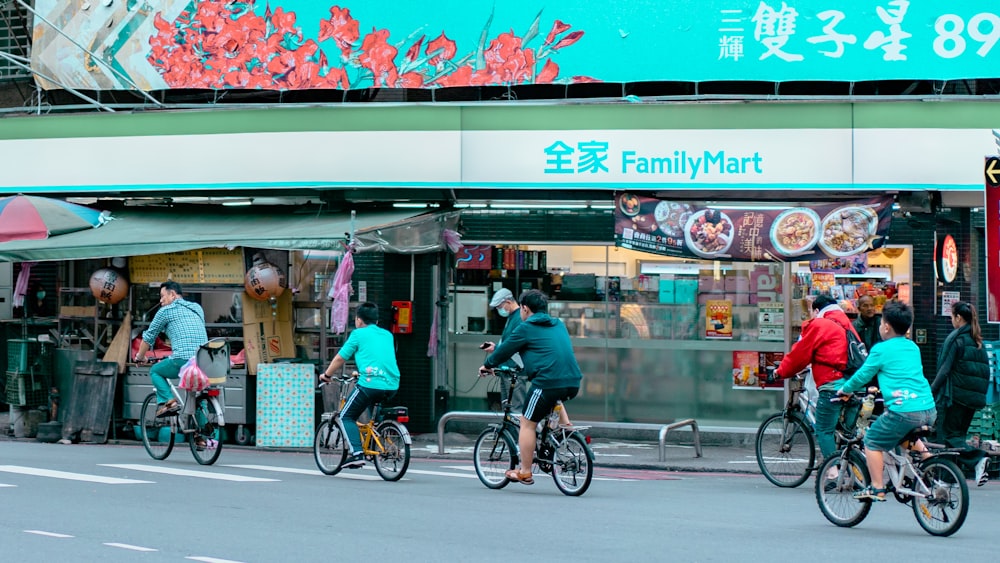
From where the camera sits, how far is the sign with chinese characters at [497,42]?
55.1 feet

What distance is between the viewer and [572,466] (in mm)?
11977

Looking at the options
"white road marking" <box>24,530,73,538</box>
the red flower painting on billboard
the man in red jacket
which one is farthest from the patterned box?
"white road marking" <box>24,530,73,538</box>

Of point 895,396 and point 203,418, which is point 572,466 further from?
point 203,418

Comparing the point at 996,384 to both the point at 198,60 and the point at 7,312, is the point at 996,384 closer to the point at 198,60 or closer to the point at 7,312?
the point at 198,60

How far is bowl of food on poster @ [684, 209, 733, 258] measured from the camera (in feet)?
55.2

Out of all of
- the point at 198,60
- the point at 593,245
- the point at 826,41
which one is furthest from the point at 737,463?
the point at 198,60

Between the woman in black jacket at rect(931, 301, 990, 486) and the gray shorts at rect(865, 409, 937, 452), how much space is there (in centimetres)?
409

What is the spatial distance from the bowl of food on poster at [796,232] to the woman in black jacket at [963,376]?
284 centimetres

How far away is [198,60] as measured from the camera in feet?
60.9

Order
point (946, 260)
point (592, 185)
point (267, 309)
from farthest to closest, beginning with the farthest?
point (267, 309), point (946, 260), point (592, 185)

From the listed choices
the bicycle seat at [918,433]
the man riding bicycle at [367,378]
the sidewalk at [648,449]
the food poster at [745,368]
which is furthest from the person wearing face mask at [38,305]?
the bicycle seat at [918,433]

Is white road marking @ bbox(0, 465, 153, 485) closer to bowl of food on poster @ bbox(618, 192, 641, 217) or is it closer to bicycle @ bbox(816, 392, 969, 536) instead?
bicycle @ bbox(816, 392, 969, 536)

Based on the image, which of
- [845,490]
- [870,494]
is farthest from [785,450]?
[870,494]

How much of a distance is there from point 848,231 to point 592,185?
3.16 metres
